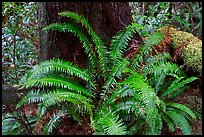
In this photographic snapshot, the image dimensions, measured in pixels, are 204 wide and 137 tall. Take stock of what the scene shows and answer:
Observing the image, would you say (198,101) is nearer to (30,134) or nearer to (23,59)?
(30,134)

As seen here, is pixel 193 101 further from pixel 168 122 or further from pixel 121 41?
pixel 121 41

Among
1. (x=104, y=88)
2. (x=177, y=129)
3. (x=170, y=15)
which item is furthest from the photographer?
(x=170, y=15)

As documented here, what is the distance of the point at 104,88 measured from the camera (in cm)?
318

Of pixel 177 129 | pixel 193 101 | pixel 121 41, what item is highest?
pixel 121 41

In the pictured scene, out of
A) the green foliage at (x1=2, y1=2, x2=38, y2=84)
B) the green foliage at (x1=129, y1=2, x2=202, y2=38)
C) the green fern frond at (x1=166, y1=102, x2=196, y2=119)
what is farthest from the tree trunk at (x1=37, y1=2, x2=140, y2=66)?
the green foliage at (x1=129, y1=2, x2=202, y2=38)

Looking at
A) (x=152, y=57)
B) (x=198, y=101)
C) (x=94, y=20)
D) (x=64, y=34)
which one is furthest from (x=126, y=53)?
(x=198, y=101)

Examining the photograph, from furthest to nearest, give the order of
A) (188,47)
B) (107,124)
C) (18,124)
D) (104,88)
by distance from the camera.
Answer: (188,47), (18,124), (104,88), (107,124)

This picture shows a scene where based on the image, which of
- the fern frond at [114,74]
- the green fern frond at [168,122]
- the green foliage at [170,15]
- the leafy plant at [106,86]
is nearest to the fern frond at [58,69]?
the leafy plant at [106,86]

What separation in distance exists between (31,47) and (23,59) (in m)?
0.23

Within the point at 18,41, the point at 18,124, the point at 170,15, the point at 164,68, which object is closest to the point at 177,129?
the point at 164,68

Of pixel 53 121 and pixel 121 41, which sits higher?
pixel 121 41

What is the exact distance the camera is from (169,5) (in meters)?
5.71

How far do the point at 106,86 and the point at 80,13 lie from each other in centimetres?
90

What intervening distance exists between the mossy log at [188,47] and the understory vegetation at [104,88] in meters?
0.38
